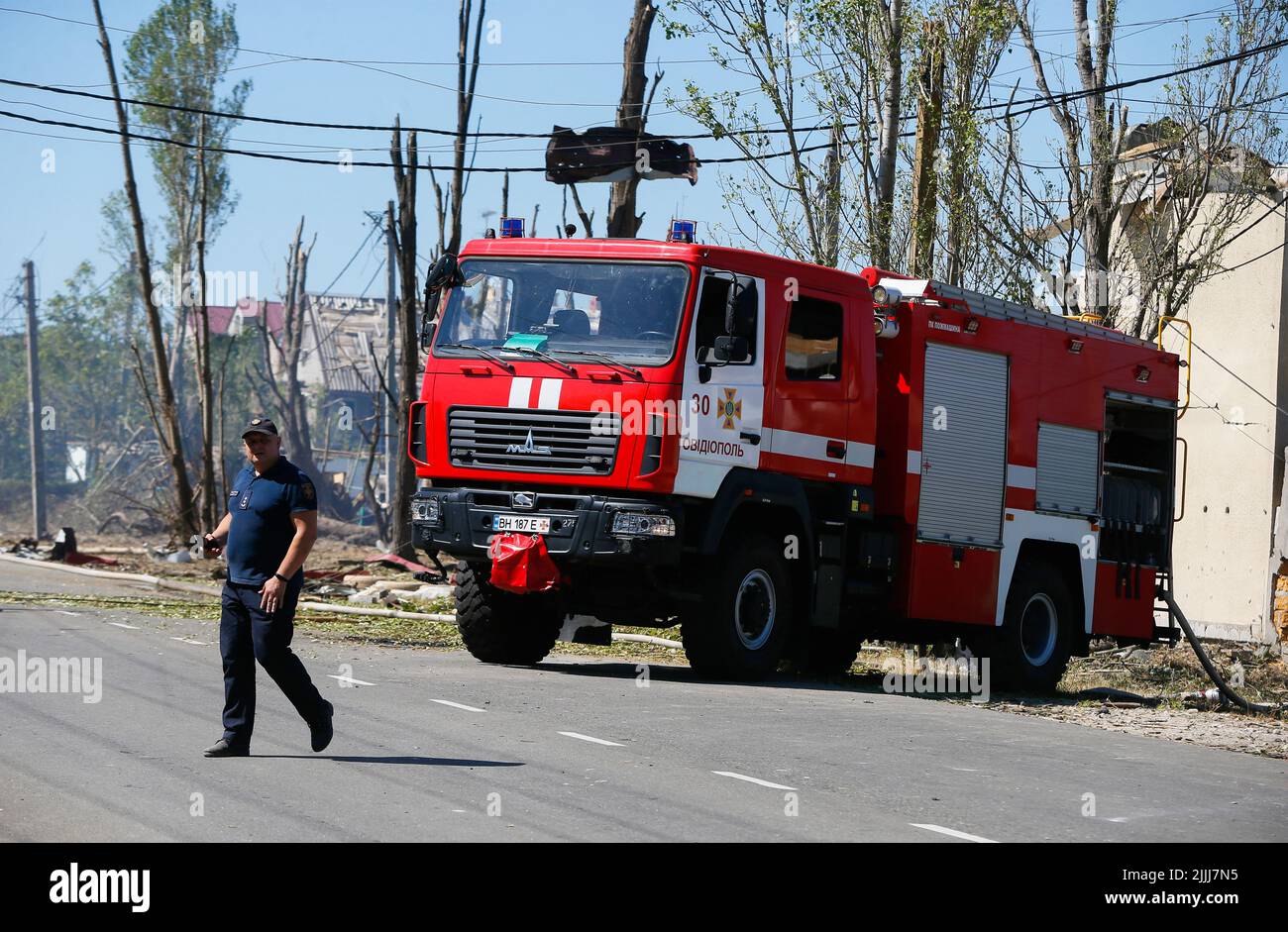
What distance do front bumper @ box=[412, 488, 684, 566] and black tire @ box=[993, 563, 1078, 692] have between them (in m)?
4.49

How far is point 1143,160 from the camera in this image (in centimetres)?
2714

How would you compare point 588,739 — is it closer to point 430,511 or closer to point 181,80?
point 430,511

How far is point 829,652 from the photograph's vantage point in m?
16.4

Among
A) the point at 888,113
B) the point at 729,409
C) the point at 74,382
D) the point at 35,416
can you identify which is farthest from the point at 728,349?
the point at 74,382

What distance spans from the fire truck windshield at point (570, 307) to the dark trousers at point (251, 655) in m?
4.77

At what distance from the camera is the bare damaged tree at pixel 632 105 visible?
2452 cm

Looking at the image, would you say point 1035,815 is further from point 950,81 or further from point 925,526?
point 950,81

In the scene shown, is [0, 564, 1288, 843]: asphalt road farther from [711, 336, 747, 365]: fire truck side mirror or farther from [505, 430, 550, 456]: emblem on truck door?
[711, 336, 747, 365]: fire truck side mirror

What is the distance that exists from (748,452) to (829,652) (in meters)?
3.24

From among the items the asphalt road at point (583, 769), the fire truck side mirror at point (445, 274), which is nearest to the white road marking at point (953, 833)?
the asphalt road at point (583, 769)

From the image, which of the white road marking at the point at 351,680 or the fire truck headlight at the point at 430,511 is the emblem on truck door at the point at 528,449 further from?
the white road marking at the point at 351,680
